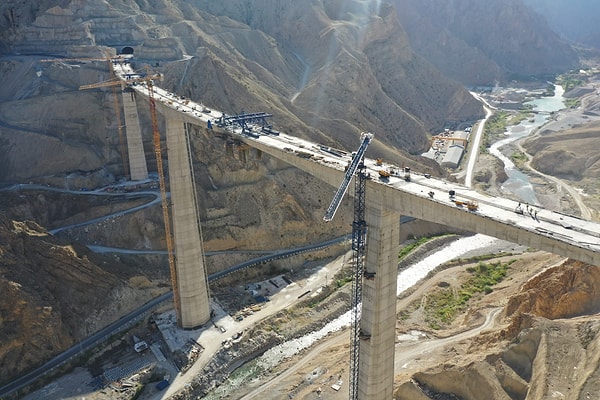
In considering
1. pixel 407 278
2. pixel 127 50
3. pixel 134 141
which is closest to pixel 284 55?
pixel 127 50

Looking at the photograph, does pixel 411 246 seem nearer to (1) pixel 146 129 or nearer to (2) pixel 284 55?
(1) pixel 146 129

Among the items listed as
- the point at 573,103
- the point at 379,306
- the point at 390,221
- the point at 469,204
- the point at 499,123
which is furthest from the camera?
the point at 573,103

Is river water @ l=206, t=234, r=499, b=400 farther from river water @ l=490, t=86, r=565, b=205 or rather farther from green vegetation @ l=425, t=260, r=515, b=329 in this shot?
river water @ l=490, t=86, r=565, b=205

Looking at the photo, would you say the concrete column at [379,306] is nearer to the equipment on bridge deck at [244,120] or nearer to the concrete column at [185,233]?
the equipment on bridge deck at [244,120]

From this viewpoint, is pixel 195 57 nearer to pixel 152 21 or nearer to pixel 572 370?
pixel 152 21

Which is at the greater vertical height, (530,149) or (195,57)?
(195,57)

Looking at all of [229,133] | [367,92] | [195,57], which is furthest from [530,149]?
[229,133]
